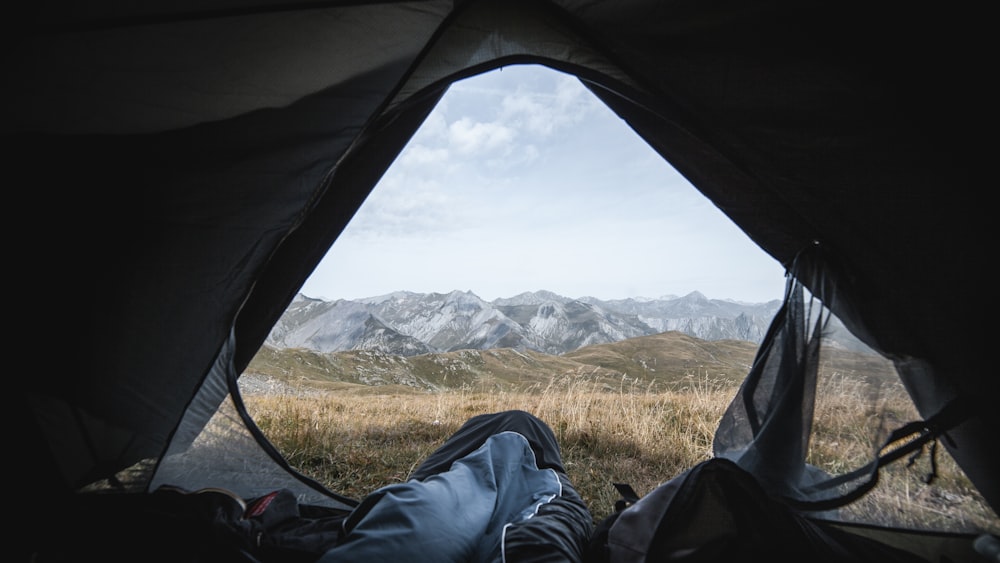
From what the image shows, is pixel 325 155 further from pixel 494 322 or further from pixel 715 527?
pixel 494 322

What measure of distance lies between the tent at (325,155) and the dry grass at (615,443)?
0.47 ft

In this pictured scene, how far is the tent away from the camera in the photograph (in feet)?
4.42

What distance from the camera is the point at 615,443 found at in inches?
133

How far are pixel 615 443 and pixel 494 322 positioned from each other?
4845 inches

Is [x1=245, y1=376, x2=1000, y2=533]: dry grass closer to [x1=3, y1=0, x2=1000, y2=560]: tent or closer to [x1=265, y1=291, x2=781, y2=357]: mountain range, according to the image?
[x1=3, y1=0, x2=1000, y2=560]: tent

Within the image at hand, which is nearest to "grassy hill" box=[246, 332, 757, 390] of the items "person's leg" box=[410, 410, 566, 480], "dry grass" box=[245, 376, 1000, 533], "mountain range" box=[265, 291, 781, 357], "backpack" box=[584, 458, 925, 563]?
"mountain range" box=[265, 291, 781, 357]

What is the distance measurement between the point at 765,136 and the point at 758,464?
1.26 meters

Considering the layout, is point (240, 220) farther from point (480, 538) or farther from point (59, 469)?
point (480, 538)

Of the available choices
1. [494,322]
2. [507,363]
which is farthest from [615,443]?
[494,322]

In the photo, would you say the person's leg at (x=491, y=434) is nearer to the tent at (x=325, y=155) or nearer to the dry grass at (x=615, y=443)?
the dry grass at (x=615, y=443)

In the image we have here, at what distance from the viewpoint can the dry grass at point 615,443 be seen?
1509 mm

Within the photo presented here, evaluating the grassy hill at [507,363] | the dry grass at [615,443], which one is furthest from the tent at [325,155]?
the grassy hill at [507,363]

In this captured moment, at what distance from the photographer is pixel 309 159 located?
181cm

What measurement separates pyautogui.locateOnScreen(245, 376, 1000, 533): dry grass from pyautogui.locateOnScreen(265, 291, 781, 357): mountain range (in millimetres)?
67310
